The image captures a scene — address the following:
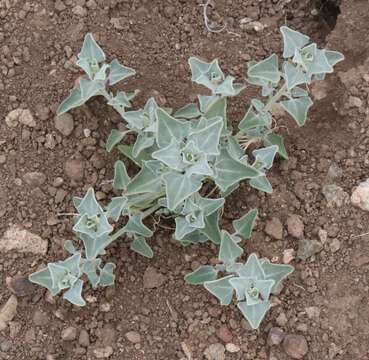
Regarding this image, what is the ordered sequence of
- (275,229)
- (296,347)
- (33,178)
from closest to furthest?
(296,347) < (275,229) < (33,178)

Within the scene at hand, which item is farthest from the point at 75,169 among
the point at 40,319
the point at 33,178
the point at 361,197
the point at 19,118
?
the point at 361,197

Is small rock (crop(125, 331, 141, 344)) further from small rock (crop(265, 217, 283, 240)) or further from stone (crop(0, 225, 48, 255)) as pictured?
small rock (crop(265, 217, 283, 240))

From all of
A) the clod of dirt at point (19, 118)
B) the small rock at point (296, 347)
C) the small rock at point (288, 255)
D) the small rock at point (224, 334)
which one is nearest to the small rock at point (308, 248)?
the small rock at point (288, 255)

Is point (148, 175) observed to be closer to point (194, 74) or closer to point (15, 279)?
point (194, 74)

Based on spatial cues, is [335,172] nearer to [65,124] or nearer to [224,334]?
[224,334]

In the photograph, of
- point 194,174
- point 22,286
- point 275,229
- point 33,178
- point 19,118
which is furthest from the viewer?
point 19,118

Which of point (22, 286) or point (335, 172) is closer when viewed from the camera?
point (22, 286)

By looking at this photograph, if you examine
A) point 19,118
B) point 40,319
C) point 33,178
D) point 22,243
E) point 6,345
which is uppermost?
point 19,118

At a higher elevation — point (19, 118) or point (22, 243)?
point (19, 118)
